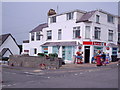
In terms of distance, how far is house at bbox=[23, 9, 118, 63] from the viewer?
24859mm

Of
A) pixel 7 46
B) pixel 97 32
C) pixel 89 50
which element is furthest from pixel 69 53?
pixel 7 46

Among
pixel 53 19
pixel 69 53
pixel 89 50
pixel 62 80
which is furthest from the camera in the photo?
pixel 53 19

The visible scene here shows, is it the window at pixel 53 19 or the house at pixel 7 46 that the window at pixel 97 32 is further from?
the house at pixel 7 46

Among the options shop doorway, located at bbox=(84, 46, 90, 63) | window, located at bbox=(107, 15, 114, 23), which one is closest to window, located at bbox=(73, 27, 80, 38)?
shop doorway, located at bbox=(84, 46, 90, 63)

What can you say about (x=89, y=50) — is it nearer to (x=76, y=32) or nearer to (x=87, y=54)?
(x=87, y=54)

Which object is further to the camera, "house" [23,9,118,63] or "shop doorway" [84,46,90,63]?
"shop doorway" [84,46,90,63]

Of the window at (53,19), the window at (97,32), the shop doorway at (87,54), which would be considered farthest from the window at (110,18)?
the window at (53,19)

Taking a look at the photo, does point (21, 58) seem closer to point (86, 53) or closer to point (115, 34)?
point (86, 53)

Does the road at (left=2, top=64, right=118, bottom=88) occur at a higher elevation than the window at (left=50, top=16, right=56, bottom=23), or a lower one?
lower

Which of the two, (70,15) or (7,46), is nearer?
(70,15)

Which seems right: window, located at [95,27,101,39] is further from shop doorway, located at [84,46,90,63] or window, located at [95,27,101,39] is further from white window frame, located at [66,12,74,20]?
white window frame, located at [66,12,74,20]

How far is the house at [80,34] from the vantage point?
2486cm

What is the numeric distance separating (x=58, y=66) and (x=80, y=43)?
725cm

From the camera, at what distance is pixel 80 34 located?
24766mm
